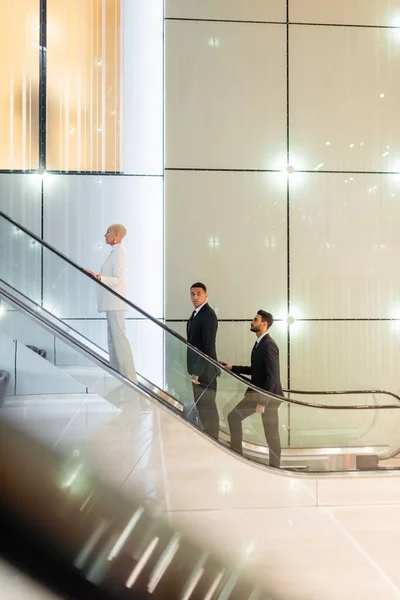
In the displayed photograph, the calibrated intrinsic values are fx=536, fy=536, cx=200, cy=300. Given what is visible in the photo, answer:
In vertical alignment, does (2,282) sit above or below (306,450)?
above

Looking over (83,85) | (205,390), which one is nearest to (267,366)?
(205,390)

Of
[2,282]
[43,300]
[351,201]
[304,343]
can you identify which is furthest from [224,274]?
[2,282]

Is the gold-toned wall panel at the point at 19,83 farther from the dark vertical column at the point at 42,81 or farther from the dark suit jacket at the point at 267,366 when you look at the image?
the dark suit jacket at the point at 267,366

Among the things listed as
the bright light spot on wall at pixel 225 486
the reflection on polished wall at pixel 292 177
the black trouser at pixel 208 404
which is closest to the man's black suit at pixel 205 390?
the black trouser at pixel 208 404

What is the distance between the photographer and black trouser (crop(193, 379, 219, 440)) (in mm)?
4469

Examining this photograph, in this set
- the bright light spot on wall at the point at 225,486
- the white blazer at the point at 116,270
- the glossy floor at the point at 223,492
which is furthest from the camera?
the white blazer at the point at 116,270

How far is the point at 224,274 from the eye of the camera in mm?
6363

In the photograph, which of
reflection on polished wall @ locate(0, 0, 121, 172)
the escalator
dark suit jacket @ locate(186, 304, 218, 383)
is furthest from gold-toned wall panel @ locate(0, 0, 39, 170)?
dark suit jacket @ locate(186, 304, 218, 383)

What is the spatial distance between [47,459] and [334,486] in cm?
244

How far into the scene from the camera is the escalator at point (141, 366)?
4.10 metres

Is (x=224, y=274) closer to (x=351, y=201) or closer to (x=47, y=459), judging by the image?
(x=351, y=201)

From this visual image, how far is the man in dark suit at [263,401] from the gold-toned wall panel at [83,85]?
2.88 m

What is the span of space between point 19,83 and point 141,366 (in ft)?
12.7

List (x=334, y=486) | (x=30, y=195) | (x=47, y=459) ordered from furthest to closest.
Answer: (x=30, y=195)
(x=334, y=486)
(x=47, y=459)
